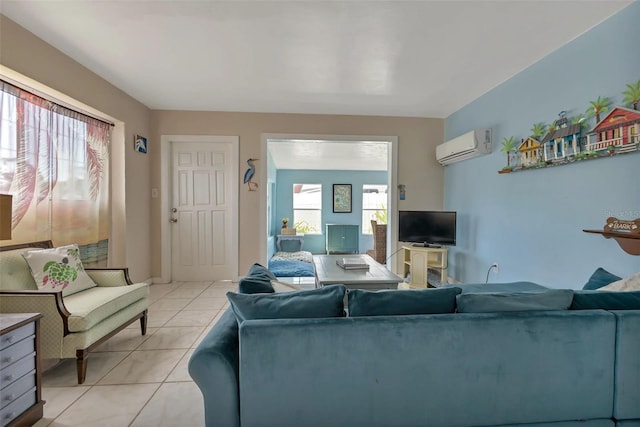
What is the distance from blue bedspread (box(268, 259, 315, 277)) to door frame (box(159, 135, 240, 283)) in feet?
3.14

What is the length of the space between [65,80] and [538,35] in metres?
3.92

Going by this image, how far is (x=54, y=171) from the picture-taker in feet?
8.52

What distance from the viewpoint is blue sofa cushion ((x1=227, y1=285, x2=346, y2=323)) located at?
1.28 metres

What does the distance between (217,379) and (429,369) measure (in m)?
0.85

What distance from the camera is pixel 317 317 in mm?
1293

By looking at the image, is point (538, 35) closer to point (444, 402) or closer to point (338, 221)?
point (444, 402)

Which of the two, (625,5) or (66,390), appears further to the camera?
(625,5)

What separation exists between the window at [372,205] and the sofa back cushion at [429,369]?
248 inches

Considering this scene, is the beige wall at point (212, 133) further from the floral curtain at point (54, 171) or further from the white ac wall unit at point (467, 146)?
the white ac wall unit at point (467, 146)

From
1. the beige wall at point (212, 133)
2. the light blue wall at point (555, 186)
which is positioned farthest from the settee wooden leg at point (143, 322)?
the light blue wall at point (555, 186)

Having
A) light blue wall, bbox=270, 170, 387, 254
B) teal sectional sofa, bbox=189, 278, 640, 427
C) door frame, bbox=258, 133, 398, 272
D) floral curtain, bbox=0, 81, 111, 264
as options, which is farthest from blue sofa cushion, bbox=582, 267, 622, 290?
light blue wall, bbox=270, 170, 387, 254

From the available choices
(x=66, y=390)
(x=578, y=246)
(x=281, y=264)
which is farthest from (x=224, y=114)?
(x=578, y=246)

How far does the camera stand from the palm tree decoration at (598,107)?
2023mm

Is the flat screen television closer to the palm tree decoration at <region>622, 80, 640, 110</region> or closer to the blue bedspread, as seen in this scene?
the blue bedspread
